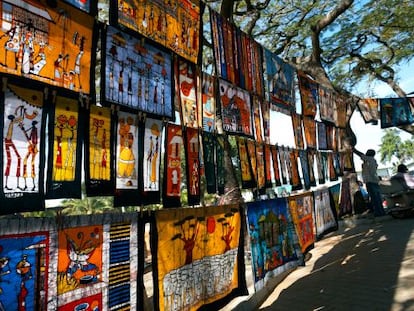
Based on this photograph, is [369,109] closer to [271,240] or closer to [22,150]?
[271,240]

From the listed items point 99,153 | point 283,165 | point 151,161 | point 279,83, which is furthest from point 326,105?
point 99,153

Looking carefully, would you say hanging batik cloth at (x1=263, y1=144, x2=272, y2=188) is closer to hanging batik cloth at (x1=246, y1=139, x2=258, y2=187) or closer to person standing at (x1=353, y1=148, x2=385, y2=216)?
hanging batik cloth at (x1=246, y1=139, x2=258, y2=187)

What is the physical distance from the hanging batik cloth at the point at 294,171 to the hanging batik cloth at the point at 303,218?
15 centimetres

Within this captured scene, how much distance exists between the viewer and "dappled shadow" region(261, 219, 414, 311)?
3.85 metres

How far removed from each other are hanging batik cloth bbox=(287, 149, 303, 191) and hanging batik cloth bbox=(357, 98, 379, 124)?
563cm

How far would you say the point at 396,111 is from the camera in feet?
31.7

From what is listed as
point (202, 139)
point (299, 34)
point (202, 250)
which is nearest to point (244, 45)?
point (202, 139)

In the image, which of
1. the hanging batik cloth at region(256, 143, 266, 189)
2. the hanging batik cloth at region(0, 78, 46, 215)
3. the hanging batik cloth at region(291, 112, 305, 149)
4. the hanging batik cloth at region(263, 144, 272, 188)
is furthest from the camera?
the hanging batik cloth at region(291, 112, 305, 149)

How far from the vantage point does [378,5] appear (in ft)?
36.6

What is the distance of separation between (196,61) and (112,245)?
1926 mm

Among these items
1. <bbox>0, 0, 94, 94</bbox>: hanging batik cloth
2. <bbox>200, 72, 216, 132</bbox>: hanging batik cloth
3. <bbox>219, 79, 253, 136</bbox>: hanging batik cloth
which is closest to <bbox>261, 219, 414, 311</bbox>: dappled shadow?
<bbox>219, 79, 253, 136</bbox>: hanging batik cloth

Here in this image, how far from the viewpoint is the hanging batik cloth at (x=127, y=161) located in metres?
2.41

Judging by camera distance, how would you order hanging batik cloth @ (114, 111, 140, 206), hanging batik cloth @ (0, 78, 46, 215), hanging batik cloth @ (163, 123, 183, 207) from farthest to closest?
hanging batik cloth @ (163, 123, 183, 207) → hanging batik cloth @ (114, 111, 140, 206) → hanging batik cloth @ (0, 78, 46, 215)

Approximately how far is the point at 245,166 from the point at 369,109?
715 centimetres
